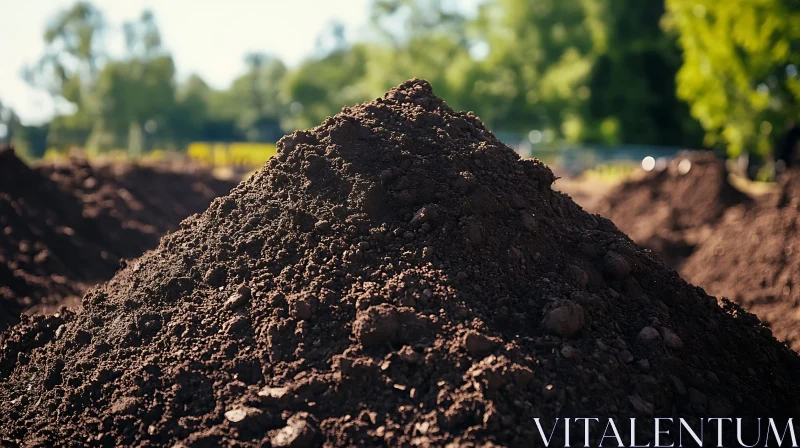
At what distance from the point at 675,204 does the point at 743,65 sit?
11.7m

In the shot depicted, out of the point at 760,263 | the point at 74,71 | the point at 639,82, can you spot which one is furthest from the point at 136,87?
the point at 760,263

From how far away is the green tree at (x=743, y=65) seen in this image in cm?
2220

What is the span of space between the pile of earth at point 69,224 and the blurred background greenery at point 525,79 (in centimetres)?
1664

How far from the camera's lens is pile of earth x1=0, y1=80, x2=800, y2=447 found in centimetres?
383

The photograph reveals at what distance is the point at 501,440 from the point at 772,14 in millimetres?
21950

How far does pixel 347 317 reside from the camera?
4254mm

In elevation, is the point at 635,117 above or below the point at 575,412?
above

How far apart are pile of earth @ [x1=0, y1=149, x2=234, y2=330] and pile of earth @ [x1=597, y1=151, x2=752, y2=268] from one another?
26.4 ft

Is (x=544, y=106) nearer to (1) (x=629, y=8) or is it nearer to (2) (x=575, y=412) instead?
(1) (x=629, y=8)

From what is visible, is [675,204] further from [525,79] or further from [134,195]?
[525,79]

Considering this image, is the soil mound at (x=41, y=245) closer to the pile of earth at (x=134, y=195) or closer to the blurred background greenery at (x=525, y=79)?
the pile of earth at (x=134, y=195)

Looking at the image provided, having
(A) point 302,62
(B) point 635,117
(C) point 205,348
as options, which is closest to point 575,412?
(C) point 205,348

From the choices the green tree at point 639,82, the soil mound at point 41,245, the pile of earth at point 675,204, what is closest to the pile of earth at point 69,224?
the soil mound at point 41,245

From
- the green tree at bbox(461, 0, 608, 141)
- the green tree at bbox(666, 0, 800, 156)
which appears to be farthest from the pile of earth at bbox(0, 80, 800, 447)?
the green tree at bbox(461, 0, 608, 141)
